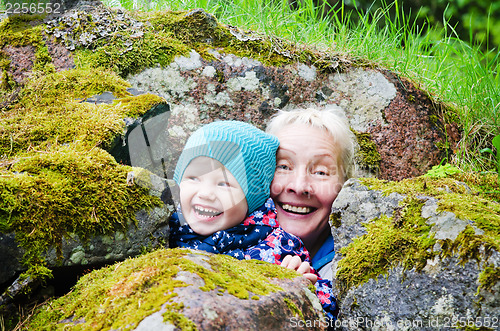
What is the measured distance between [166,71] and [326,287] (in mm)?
2851

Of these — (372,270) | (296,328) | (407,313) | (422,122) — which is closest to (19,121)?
(296,328)

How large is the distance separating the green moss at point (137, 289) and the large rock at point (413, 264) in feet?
1.49

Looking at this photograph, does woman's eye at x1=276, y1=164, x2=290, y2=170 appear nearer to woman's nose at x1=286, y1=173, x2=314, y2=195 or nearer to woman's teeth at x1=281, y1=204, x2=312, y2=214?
woman's nose at x1=286, y1=173, x2=314, y2=195

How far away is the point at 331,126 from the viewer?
365cm

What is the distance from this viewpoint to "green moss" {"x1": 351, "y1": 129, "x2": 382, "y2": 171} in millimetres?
4133

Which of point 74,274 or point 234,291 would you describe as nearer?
point 234,291

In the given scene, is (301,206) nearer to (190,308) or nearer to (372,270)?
(372,270)

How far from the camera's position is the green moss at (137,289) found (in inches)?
63.8

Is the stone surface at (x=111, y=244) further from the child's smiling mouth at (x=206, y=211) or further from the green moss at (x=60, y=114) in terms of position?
the green moss at (x=60, y=114)

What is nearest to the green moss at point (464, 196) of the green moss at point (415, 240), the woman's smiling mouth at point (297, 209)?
the green moss at point (415, 240)

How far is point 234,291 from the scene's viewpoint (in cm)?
182

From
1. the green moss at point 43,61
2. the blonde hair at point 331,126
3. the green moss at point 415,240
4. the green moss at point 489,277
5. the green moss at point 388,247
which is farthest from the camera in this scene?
the green moss at point 43,61

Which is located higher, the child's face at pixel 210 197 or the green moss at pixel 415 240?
the green moss at pixel 415 240

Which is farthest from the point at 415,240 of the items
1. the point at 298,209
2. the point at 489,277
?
the point at 298,209
